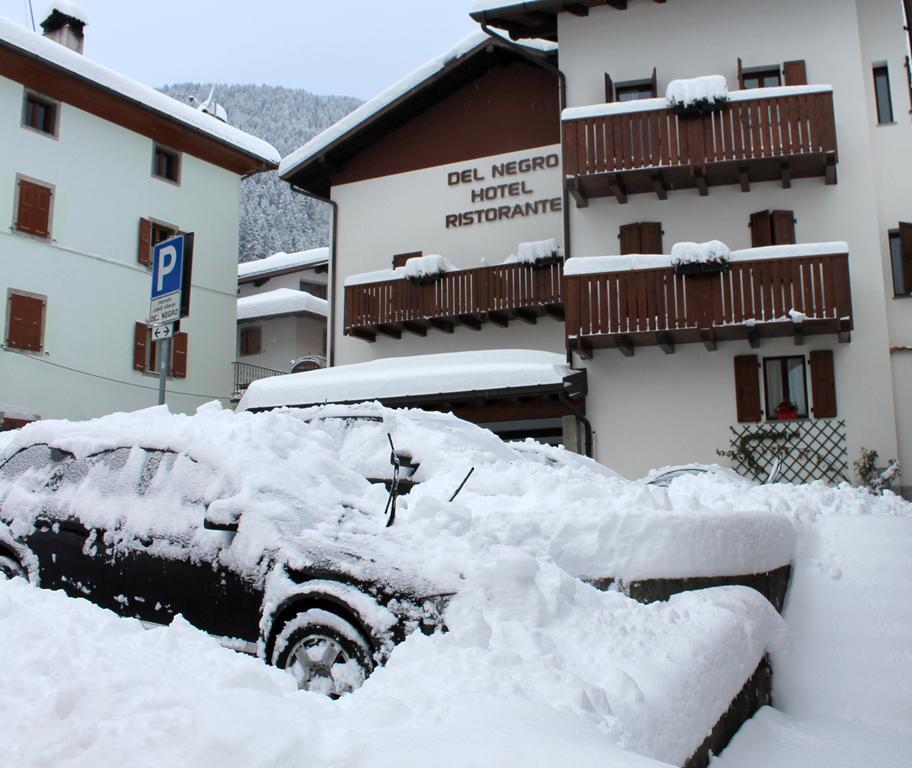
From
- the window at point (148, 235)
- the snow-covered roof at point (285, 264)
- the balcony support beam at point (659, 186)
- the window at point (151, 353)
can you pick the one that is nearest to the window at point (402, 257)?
the balcony support beam at point (659, 186)

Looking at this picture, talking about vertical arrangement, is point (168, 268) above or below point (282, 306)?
below

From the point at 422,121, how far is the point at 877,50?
980 centimetres

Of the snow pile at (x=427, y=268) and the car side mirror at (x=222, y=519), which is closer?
the car side mirror at (x=222, y=519)

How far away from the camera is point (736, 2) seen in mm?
18312

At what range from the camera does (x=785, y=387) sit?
56.1 feet

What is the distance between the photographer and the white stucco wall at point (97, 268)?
22359mm

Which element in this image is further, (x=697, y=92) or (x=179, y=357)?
(x=179, y=357)

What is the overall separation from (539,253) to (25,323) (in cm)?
1211

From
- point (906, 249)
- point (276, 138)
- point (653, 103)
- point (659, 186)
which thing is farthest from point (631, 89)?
point (276, 138)

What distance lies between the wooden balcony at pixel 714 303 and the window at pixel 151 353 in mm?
12563

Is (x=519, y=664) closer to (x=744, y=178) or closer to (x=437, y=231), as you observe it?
(x=744, y=178)

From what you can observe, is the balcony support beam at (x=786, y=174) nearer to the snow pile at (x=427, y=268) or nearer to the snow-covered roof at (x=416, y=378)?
the snow-covered roof at (x=416, y=378)

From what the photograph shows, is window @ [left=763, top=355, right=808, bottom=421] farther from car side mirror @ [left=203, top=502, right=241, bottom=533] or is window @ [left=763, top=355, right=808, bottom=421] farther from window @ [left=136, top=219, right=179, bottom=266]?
window @ [left=136, top=219, right=179, bottom=266]

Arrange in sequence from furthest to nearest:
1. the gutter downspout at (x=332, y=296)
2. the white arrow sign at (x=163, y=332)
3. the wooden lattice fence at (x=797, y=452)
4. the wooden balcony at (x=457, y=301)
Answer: the gutter downspout at (x=332, y=296) → the wooden balcony at (x=457, y=301) → the wooden lattice fence at (x=797, y=452) → the white arrow sign at (x=163, y=332)
